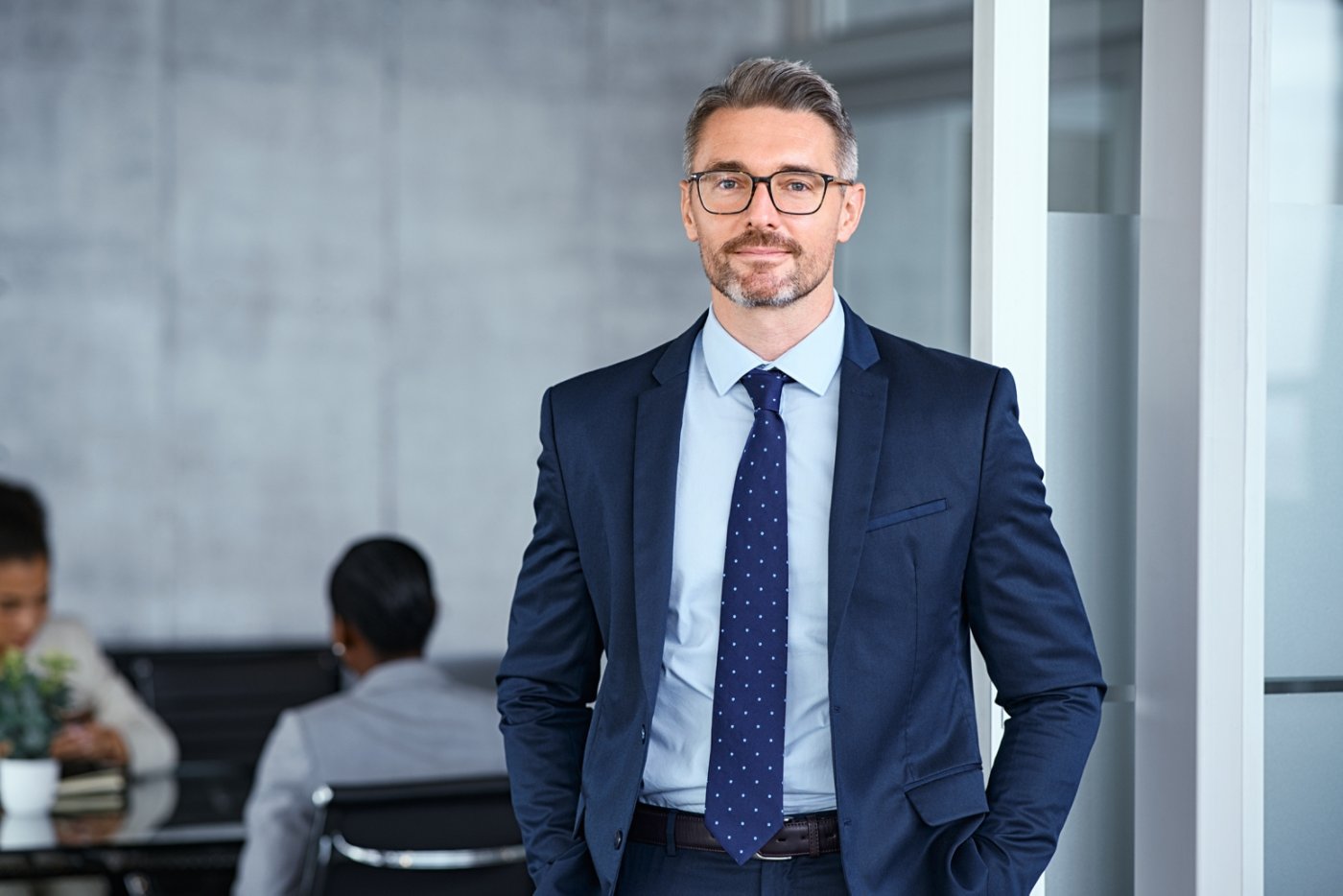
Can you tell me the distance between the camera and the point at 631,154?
246 inches

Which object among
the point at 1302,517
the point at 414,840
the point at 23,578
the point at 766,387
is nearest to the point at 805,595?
the point at 766,387

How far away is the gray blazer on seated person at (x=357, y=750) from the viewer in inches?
116

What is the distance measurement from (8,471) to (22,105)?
4.13ft

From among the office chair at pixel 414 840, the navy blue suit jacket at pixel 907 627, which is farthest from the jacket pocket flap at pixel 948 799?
the office chair at pixel 414 840

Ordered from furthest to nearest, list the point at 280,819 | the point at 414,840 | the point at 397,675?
the point at 397,675, the point at 280,819, the point at 414,840

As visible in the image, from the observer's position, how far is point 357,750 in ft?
9.81

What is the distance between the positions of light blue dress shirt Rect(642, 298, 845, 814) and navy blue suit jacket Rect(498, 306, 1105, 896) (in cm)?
3

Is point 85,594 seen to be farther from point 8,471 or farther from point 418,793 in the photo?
point 418,793

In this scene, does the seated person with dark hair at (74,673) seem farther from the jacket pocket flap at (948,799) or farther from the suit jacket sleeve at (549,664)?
the jacket pocket flap at (948,799)

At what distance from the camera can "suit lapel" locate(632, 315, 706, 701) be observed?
165 centimetres

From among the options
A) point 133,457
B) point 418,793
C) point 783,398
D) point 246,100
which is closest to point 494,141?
point 246,100

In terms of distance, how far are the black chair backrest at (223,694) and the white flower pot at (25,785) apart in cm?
160

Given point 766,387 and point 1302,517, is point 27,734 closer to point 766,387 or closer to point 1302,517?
point 766,387

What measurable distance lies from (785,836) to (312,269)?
15.0 ft
